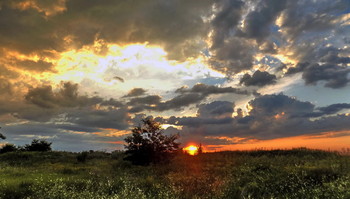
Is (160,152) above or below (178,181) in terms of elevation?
above

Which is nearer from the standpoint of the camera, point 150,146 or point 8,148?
point 150,146

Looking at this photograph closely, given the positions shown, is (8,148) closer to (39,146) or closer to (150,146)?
(39,146)

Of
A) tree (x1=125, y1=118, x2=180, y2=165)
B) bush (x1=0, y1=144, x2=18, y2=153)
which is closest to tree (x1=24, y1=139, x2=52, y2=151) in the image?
bush (x1=0, y1=144, x2=18, y2=153)

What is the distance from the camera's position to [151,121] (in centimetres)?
2678

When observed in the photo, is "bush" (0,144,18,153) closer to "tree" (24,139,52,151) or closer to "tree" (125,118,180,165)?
"tree" (24,139,52,151)

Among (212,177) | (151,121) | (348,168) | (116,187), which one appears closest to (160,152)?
(151,121)

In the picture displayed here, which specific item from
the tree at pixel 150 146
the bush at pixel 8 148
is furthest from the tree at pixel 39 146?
the tree at pixel 150 146

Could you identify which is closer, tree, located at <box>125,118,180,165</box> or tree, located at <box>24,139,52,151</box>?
tree, located at <box>125,118,180,165</box>

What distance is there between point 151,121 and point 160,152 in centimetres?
326

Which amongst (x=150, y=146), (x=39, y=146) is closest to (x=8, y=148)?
(x=39, y=146)

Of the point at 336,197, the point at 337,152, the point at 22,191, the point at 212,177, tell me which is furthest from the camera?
the point at 337,152

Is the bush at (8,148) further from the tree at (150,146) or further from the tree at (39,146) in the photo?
the tree at (150,146)

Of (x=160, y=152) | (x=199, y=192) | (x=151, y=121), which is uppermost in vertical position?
(x=151, y=121)

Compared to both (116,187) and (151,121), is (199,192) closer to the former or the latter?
(116,187)
